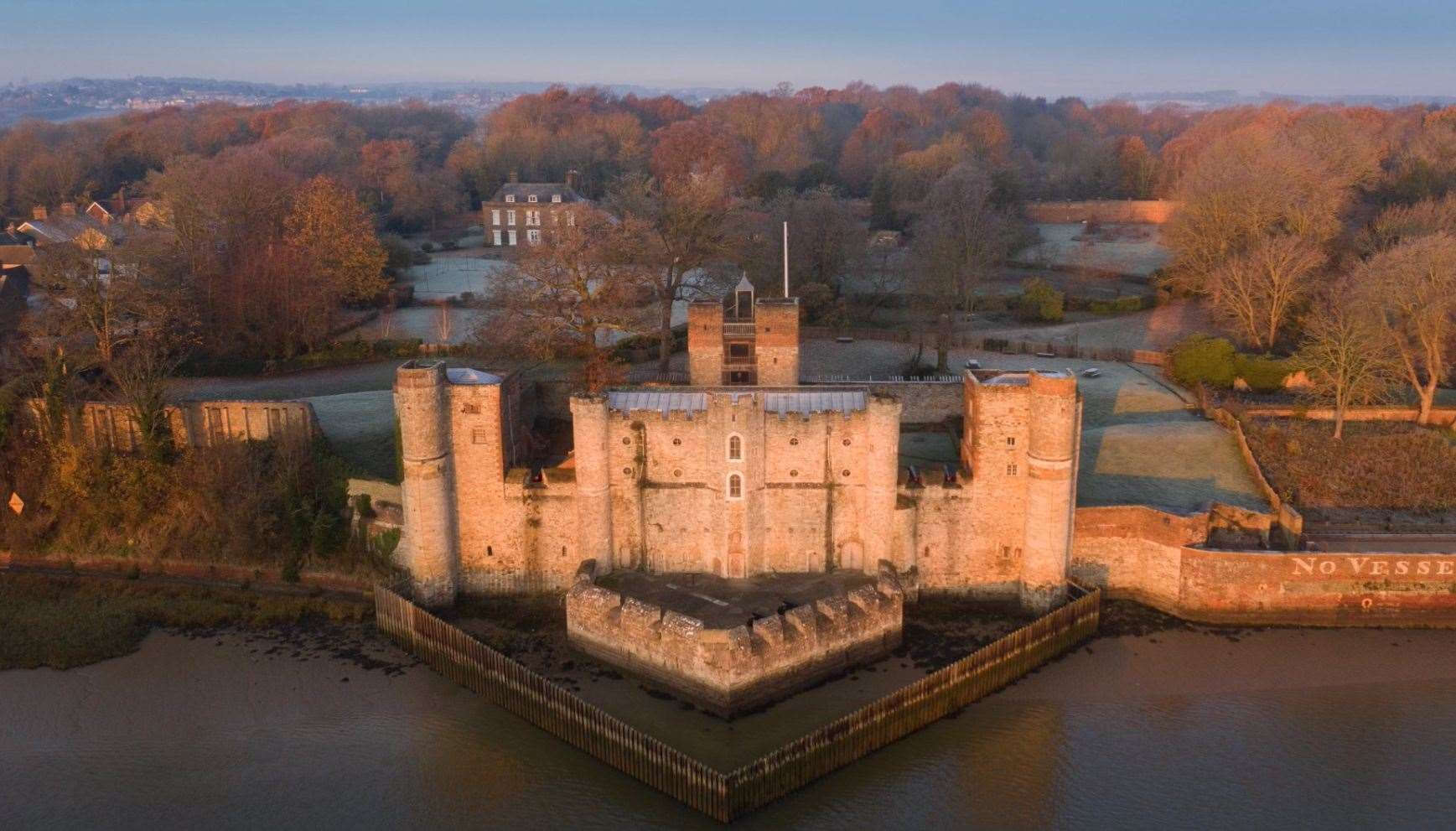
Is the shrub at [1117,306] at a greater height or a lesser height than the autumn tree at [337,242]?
lesser

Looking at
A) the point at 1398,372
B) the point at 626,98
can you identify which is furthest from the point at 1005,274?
the point at 626,98

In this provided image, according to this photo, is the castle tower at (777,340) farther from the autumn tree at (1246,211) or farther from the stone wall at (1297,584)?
the autumn tree at (1246,211)

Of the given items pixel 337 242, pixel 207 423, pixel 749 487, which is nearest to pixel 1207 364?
pixel 749 487

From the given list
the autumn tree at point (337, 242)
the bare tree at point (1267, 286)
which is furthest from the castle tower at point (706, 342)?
the bare tree at point (1267, 286)

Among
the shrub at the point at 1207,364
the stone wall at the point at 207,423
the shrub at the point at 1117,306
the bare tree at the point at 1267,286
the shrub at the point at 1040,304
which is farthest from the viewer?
the shrub at the point at 1117,306

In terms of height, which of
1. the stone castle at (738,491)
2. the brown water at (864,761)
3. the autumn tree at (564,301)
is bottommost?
the brown water at (864,761)

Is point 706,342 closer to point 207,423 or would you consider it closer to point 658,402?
point 658,402
